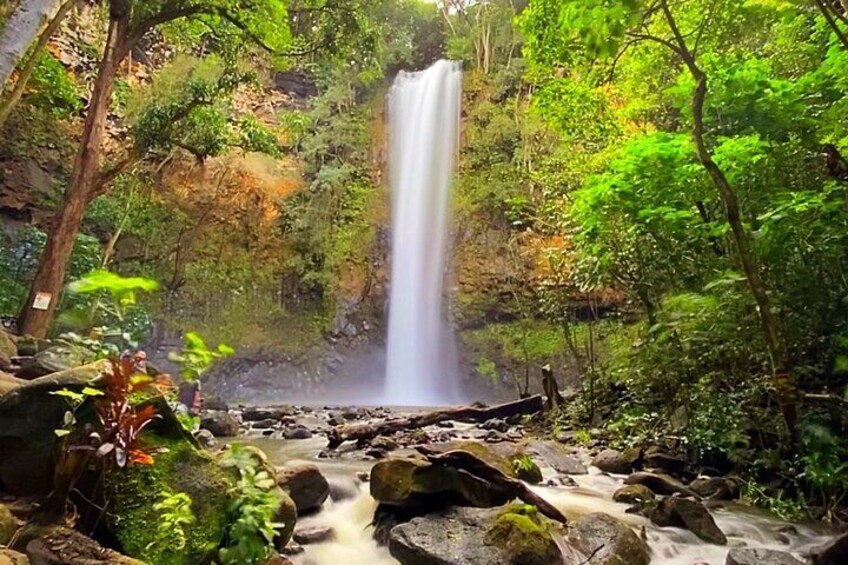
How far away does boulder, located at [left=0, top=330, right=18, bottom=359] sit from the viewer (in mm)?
6520

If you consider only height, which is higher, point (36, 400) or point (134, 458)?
point (36, 400)

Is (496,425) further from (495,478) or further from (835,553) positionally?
(835,553)

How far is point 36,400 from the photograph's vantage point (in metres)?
2.80

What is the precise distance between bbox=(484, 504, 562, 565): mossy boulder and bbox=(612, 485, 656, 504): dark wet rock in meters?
1.76

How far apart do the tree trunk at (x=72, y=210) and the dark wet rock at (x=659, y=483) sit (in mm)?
7757

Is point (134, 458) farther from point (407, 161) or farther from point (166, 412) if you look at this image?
point (407, 161)

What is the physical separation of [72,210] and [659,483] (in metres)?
8.20

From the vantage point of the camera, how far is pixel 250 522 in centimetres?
248

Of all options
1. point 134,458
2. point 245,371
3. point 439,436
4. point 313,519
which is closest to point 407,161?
point 245,371

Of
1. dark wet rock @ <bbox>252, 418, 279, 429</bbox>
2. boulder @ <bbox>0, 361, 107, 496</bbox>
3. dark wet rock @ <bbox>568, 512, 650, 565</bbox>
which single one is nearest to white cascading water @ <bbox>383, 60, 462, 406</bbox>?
dark wet rock @ <bbox>252, 418, 279, 429</bbox>

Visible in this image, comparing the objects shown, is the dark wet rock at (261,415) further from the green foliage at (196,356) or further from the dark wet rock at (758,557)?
the dark wet rock at (758,557)

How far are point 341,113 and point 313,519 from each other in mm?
18356

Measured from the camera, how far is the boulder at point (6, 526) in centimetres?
220

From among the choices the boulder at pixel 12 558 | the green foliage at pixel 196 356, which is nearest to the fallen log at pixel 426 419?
the green foliage at pixel 196 356
